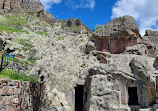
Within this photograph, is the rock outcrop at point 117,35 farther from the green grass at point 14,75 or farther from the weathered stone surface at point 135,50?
the green grass at point 14,75

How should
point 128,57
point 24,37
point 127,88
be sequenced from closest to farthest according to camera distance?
point 24,37
point 127,88
point 128,57

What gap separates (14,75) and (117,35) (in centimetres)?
1247

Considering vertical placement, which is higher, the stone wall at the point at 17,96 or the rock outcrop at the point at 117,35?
the rock outcrop at the point at 117,35

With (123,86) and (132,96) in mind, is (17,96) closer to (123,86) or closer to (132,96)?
(123,86)

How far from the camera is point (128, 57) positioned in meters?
14.6

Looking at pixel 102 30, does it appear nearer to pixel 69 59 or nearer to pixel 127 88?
pixel 127 88

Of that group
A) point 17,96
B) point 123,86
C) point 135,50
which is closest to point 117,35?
point 135,50

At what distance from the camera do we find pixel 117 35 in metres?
16.7

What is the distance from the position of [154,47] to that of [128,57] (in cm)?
647

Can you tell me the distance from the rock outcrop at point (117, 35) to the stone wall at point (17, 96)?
10.8 metres

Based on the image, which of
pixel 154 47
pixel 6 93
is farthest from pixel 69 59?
pixel 154 47

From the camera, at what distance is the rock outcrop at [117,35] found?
1641cm

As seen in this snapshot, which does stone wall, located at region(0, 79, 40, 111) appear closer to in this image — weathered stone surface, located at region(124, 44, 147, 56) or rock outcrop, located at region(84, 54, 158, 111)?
rock outcrop, located at region(84, 54, 158, 111)

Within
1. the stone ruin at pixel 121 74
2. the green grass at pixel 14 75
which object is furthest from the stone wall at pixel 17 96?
the stone ruin at pixel 121 74
